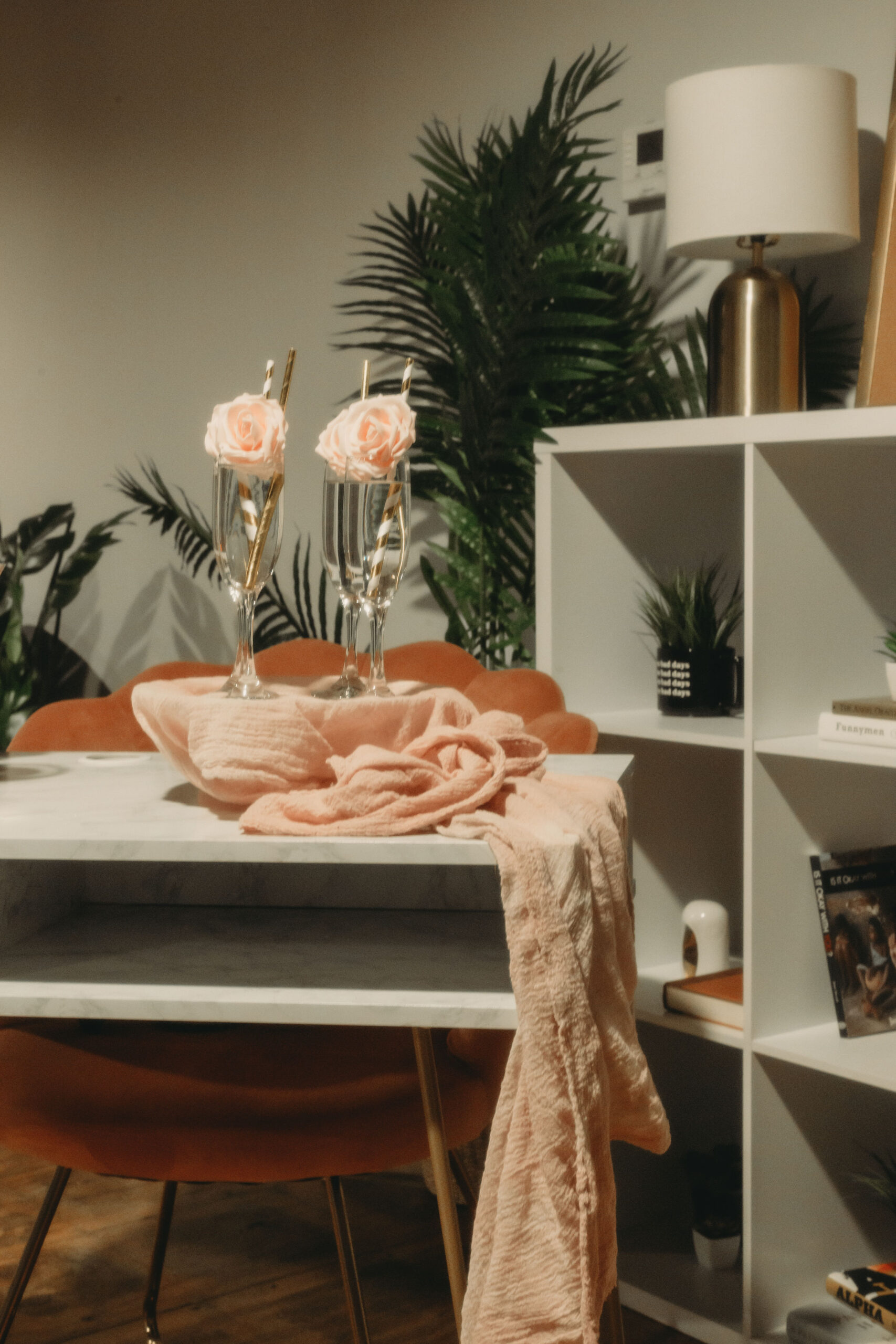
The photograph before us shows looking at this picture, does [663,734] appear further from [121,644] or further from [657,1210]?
[121,644]

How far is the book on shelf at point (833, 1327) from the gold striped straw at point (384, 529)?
1.17 metres

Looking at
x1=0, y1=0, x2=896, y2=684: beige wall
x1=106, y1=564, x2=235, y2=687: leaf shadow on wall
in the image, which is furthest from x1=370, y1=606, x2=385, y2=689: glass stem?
x1=106, y1=564, x2=235, y2=687: leaf shadow on wall

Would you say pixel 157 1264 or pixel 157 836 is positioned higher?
pixel 157 836

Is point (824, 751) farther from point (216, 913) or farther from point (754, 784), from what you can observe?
point (216, 913)

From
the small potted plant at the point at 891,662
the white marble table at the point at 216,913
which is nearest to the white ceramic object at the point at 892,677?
the small potted plant at the point at 891,662

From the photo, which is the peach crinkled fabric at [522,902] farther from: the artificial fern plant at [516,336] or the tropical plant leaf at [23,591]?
the tropical plant leaf at [23,591]

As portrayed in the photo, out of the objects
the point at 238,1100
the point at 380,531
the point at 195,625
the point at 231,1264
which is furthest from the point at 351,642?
the point at 195,625

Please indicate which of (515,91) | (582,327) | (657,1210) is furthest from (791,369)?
(657,1210)

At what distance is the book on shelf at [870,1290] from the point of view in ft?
6.25

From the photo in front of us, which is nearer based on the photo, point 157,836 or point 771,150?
point 157,836

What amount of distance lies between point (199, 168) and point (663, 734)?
2254mm

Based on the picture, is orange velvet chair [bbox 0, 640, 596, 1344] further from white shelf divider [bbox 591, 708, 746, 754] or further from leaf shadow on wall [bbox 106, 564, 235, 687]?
leaf shadow on wall [bbox 106, 564, 235, 687]

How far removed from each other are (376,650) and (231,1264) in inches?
49.9

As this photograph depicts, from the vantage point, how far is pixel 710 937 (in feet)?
7.38
